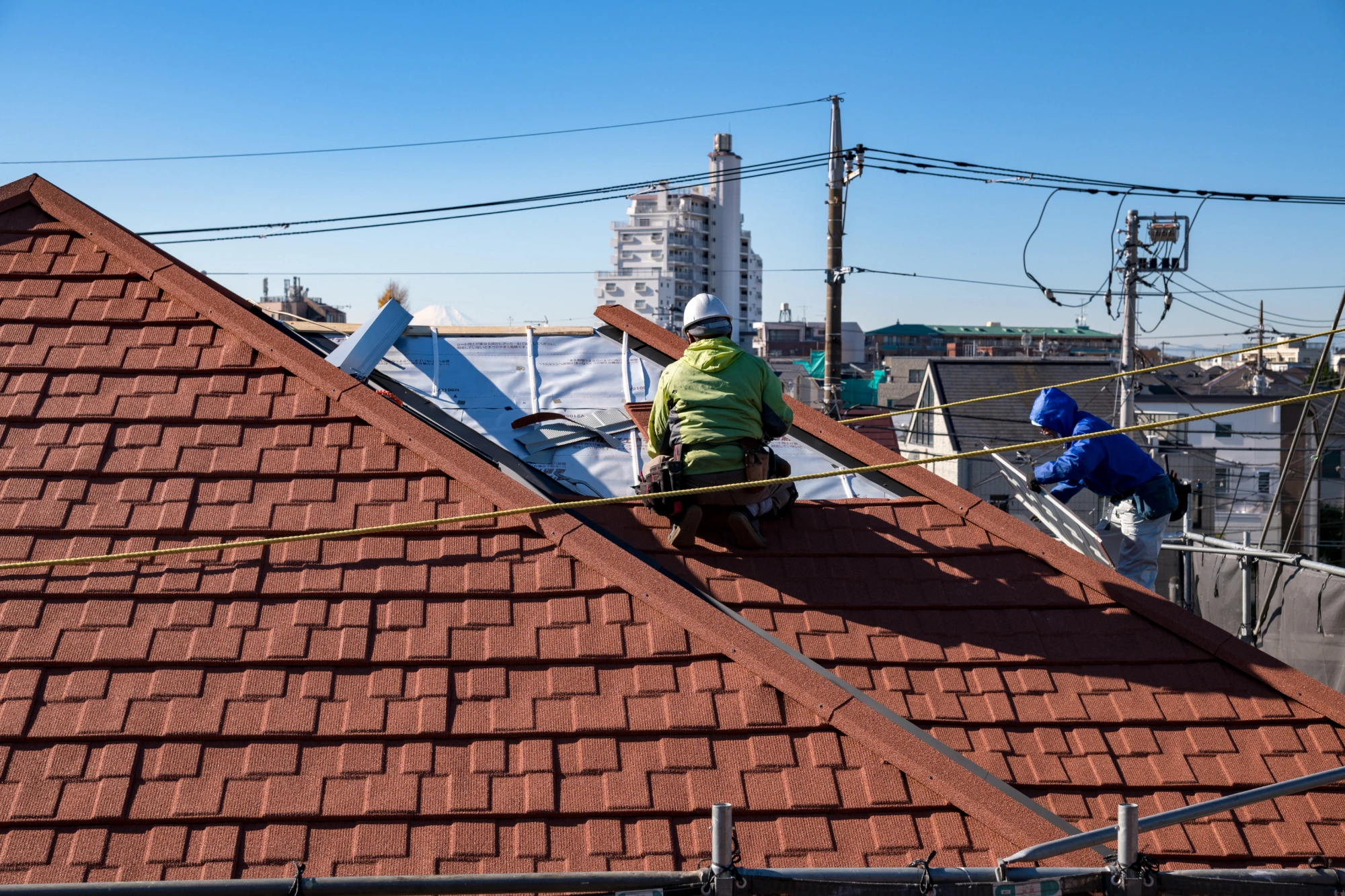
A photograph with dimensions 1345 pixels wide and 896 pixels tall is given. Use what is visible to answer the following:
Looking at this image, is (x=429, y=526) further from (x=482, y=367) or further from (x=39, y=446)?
(x=482, y=367)

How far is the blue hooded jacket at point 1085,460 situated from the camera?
7.01 m

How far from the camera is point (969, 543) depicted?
16.1ft

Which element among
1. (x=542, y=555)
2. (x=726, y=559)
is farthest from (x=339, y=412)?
(x=726, y=559)

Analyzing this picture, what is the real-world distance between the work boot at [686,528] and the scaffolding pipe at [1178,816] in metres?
1.93

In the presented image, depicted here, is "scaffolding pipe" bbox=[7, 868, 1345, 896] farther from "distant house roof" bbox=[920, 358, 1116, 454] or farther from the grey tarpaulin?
"distant house roof" bbox=[920, 358, 1116, 454]

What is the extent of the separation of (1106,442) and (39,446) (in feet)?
22.0

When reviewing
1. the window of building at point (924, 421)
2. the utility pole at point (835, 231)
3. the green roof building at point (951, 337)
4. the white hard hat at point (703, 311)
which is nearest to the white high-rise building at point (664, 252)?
the green roof building at point (951, 337)

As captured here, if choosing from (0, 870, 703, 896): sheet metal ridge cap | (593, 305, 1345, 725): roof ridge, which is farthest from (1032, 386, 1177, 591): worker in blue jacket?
(0, 870, 703, 896): sheet metal ridge cap

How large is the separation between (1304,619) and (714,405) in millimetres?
7056

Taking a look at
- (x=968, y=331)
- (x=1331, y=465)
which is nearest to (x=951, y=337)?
(x=968, y=331)

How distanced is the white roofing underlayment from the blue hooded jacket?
6.92 ft

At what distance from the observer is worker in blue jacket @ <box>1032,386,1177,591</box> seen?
277 inches

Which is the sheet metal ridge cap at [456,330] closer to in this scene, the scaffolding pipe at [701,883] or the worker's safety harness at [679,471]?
the worker's safety harness at [679,471]

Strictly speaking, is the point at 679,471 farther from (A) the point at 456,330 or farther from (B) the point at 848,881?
(A) the point at 456,330
